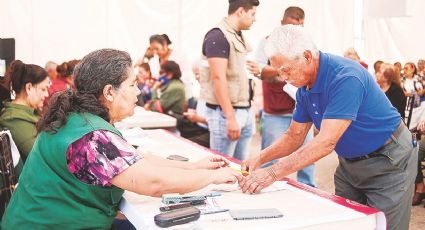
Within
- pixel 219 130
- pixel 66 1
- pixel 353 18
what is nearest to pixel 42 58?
pixel 66 1

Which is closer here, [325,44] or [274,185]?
[274,185]

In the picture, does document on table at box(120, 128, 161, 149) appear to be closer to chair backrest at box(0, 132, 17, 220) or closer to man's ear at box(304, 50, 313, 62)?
chair backrest at box(0, 132, 17, 220)

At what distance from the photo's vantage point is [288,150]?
89.4 inches

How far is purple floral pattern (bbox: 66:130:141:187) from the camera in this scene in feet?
5.00

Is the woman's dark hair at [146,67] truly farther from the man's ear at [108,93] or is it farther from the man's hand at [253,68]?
the man's ear at [108,93]

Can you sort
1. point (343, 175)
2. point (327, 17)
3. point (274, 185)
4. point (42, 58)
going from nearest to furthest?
point (274, 185) → point (343, 175) → point (42, 58) → point (327, 17)

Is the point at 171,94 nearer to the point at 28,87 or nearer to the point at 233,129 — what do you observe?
the point at 233,129

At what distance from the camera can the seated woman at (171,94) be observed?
478cm

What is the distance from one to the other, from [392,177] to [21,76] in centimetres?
203

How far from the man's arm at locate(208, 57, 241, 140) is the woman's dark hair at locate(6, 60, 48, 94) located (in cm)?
105

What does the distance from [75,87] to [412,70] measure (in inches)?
237

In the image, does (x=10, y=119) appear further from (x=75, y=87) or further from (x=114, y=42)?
(x=114, y=42)

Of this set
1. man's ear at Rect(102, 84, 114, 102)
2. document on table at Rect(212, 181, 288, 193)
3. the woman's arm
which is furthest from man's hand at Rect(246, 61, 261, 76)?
man's ear at Rect(102, 84, 114, 102)

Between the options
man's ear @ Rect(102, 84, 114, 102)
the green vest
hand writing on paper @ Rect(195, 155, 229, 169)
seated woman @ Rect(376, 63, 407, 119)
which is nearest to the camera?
the green vest
